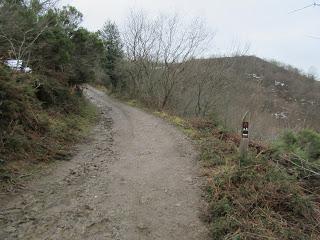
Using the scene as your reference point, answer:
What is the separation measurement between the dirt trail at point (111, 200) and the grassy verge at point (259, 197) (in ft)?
1.19

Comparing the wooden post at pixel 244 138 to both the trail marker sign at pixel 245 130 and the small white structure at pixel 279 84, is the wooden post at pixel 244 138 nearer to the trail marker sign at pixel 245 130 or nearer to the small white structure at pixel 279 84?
the trail marker sign at pixel 245 130

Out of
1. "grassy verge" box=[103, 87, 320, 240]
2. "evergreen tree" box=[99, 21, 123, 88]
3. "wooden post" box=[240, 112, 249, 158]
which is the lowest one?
"grassy verge" box=[103, 87, 320, 240]

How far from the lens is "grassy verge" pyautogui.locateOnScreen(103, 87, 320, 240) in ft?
16.8

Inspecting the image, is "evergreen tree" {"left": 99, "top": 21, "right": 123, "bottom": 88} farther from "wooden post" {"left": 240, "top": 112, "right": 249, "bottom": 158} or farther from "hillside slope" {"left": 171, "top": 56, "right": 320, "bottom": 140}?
"wooden post" {"left": 240, "top": 112, "right": 249, "bottom": 158}

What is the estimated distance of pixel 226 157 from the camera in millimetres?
8617

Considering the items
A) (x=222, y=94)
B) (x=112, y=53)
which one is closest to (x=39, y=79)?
(x=222, y=94)

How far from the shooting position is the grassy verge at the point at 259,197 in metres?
5.11

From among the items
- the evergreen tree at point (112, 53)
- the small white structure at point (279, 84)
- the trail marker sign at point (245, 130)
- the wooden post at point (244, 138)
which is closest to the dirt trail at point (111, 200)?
the wooden post at point (244, 138)

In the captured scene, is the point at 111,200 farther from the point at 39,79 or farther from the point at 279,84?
the point at 279,84

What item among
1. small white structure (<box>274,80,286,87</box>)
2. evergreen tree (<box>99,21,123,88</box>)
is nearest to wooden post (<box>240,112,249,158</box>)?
evergreen tree (<box>99,21,123,88</box>)

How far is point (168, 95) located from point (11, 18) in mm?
13372

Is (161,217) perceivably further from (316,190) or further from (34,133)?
(34,133)

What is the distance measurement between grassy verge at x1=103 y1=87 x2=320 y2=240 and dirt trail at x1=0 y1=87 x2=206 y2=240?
36cm

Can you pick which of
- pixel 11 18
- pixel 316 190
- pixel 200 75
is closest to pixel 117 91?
pixel 200 75
